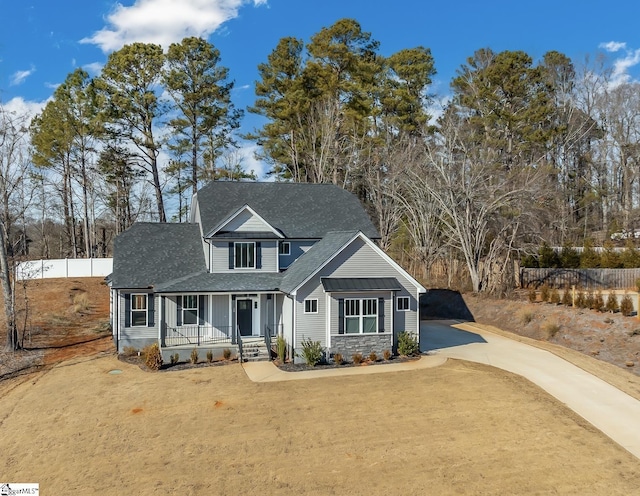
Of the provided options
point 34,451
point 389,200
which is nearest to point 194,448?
point 34,451

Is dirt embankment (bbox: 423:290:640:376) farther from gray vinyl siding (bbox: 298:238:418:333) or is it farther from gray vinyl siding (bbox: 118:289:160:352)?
gray vinyl siding (bbox: 118:289:160:352)

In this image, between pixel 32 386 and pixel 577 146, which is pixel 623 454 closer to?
pixel 32 386

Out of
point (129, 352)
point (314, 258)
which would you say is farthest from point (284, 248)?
point (129, 352)

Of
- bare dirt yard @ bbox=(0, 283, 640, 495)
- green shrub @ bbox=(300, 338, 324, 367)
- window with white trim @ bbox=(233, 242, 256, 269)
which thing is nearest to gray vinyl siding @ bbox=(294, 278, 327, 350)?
green shrub @ bbox=(300, 338, 324, 367)

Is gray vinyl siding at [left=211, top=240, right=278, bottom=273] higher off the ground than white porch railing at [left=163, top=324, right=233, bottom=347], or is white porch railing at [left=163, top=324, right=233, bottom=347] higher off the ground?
gray vinyl siding at [left=211, top=240, right=278, bottom=273]

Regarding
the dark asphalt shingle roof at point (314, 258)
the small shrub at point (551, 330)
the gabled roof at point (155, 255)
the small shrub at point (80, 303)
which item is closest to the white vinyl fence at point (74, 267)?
the small shrub at point (80, 303)
